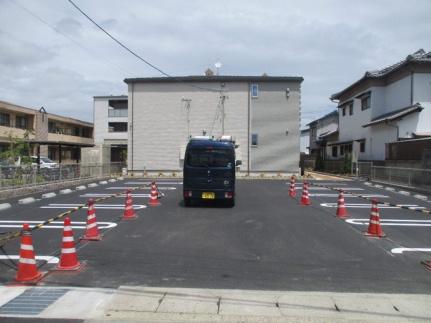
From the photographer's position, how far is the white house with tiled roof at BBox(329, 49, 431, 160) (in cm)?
2795

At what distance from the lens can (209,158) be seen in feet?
50.2

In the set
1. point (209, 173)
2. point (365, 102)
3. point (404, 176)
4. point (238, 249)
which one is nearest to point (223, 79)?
point (365, 102)

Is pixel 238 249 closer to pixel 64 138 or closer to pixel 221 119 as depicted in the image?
pixel 221 119

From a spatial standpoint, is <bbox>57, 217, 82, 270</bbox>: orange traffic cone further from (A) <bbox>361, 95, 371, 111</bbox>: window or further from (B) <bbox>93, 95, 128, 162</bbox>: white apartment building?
(B) <bbox>93, 95, 128, 162</bbox>: white apartment building

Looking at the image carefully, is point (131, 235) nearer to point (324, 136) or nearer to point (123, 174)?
point (123, 174)

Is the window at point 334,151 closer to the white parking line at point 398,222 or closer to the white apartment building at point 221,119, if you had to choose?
the white apartment building at point 221,119

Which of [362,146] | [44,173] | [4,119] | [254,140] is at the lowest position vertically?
[44,173]

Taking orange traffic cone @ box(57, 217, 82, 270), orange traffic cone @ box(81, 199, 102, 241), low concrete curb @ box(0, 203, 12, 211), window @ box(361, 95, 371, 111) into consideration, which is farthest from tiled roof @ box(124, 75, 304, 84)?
orange traffic cone @ box(57, 217, 82, 270)

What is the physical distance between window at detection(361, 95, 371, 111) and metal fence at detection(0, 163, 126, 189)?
20.2 metres

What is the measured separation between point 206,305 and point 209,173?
9719mm

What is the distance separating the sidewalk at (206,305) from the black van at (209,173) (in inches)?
352

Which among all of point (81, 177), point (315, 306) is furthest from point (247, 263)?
point (81, 177)

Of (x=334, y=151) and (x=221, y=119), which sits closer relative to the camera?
(x=221, y=119)

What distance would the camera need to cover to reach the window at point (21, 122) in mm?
45300
